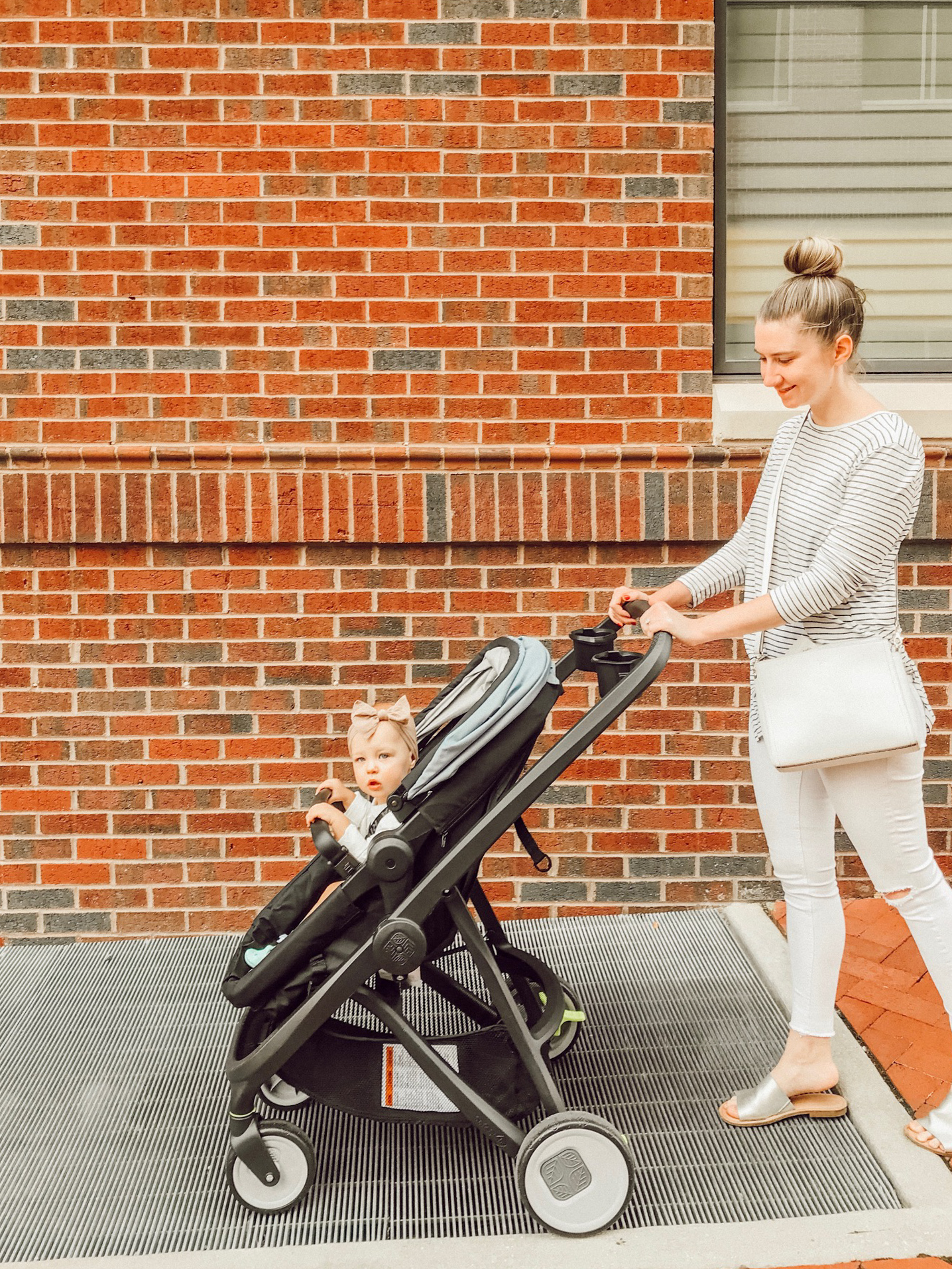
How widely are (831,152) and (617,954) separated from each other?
288cm

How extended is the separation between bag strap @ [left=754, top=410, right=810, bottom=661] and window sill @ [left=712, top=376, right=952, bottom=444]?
44.7 inches

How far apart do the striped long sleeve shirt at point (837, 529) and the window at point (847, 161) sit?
4.87 ft

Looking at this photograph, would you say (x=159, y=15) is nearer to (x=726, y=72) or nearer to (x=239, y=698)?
(x=726, y=72)

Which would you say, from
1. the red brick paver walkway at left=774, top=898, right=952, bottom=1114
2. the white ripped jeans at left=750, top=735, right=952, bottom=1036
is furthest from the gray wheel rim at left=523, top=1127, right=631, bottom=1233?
the red brick paver walkway at left=774, top=898, right=952, bottom=1114

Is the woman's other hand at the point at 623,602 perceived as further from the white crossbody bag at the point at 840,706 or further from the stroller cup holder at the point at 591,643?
the white crossbody bag at the point at 840,706

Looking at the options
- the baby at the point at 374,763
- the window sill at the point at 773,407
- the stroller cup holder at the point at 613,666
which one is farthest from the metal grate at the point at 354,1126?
the window sill at the point at 773,407

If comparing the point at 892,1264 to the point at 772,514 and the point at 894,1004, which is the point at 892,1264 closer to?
the point at 894,1004

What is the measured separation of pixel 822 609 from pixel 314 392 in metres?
2.01

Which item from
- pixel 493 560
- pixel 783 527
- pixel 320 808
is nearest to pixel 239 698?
pixel 493 560

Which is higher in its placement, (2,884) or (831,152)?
(831,152)

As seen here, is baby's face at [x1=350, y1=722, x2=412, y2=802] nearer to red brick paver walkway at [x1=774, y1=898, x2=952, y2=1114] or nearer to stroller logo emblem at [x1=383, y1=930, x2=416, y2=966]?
stroller logo emblem at [x1=383, y1=930, x2=416, y2=966]

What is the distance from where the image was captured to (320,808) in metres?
2.65

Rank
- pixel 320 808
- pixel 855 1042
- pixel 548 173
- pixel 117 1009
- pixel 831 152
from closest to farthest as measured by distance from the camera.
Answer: pixel 320 808, pixel 855 1042, pixel 117 1009, pixel 548 173, pixel 831 152

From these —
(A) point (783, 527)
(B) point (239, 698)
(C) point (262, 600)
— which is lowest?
(B) point (239, 698)
